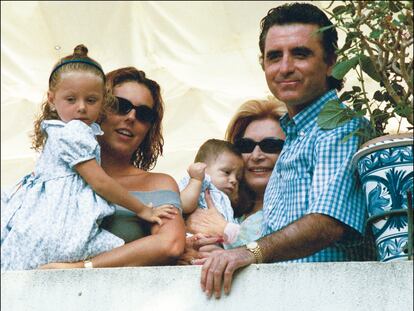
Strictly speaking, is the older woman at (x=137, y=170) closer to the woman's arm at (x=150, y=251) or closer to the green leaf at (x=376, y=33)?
the woman's arm at (x=150, y=251)

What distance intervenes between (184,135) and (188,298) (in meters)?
4.06

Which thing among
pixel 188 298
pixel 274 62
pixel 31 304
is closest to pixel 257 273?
pixel 188 298

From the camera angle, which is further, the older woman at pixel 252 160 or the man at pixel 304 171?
the older woman at pixel 252 160

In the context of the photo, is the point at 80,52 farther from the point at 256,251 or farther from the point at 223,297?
the point at 223,297

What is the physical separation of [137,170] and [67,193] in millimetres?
536

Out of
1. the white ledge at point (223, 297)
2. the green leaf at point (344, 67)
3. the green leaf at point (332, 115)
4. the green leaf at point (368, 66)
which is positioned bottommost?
the white ledge at point (223, 297)

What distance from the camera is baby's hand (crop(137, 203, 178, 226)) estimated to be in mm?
4223

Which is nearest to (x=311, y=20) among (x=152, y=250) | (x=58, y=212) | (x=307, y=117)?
(x=307, y=117)

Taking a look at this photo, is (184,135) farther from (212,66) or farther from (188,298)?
(188,298)

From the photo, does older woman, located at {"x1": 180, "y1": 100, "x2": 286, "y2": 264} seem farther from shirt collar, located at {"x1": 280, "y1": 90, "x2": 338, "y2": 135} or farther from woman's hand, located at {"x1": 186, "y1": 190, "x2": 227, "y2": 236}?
shirt collar, located at {"x1": 280, "y1": 90, "x2": 338, "y2": 135}

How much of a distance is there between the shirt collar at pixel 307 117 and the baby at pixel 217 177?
0.52 metres

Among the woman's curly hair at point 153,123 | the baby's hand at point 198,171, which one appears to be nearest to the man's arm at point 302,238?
the baby's hand at point 198,171

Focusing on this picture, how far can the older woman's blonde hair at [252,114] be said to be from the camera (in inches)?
200

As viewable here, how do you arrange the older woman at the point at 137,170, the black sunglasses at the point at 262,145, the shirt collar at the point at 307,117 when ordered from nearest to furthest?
1. the older woman at the point at 137,170
2. the shirt collar at the point at 307,117
3. the black sunglasses at the point at 262,145
